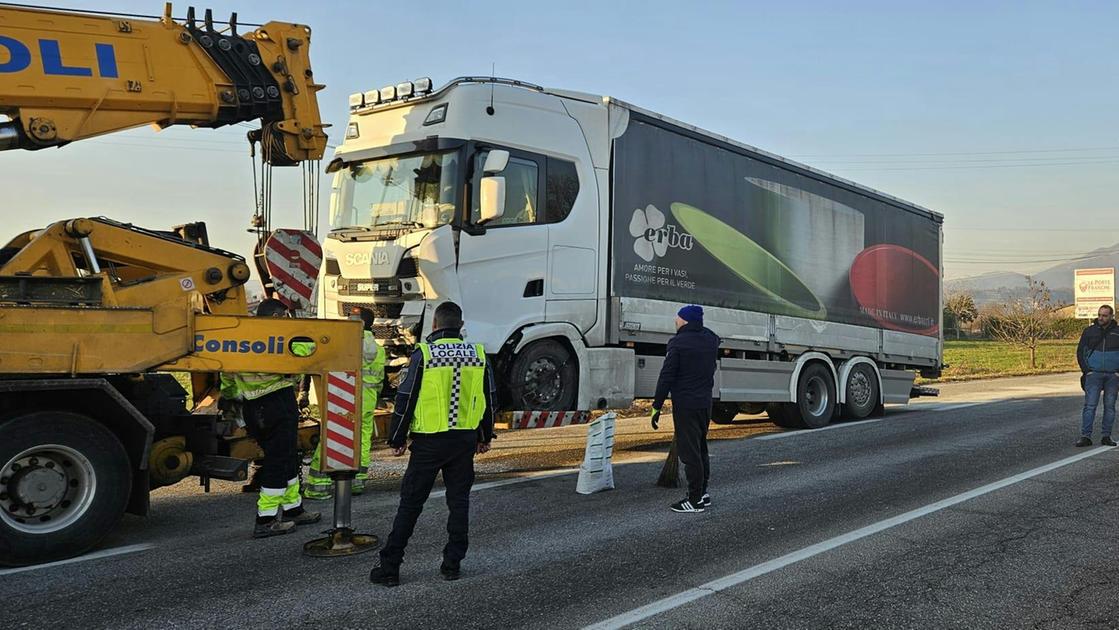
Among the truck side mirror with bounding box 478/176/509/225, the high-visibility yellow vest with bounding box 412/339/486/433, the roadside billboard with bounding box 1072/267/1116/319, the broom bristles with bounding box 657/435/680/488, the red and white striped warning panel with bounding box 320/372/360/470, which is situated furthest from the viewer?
the roadside billboard with bounding box 1072/267/1116/319

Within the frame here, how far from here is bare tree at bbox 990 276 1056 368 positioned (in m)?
34.7

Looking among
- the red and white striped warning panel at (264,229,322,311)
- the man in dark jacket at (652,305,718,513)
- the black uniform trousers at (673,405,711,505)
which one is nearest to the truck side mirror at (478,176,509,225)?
the red and white striped warning panel at (264,229,322,311)

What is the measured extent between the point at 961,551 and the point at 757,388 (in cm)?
609

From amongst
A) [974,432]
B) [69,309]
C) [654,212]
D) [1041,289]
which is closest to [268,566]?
[69,309]

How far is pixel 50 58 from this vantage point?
20.0ft

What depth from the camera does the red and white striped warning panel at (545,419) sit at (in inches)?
324

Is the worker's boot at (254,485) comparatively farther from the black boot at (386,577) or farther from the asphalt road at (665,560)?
the black boot at (386,577)

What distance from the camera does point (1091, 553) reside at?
5.46 meters

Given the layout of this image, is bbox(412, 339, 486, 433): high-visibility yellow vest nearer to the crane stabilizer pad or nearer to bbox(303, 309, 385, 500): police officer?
the crane stabilizer pad

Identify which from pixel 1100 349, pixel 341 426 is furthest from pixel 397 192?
pixel 1100 349

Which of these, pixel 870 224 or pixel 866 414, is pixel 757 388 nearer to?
pixel 866 414

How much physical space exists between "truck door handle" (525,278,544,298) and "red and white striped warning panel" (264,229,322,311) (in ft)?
7.00

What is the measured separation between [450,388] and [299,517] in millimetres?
2227

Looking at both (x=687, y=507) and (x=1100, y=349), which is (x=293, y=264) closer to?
(x=687, y=507)
